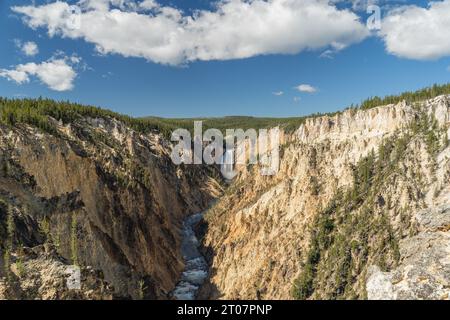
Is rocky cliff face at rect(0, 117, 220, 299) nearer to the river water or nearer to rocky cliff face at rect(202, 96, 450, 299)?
the river water

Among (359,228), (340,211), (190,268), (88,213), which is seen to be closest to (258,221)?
(190,268)

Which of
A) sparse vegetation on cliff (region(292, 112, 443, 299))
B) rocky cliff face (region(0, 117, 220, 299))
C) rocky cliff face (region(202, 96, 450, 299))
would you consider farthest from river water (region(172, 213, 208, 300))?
sparse vegetation on cliff (region(292, 112, 443, 299))

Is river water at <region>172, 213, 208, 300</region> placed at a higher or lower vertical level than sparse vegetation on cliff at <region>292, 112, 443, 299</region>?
lower

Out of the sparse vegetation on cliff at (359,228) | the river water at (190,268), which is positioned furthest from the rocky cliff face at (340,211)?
the river water at (190,268)

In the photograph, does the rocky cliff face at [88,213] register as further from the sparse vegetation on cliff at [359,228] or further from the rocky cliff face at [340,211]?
the sparse vegetation on cliff at [359,228]

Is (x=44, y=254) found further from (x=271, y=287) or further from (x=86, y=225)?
(x=271, y=287)
